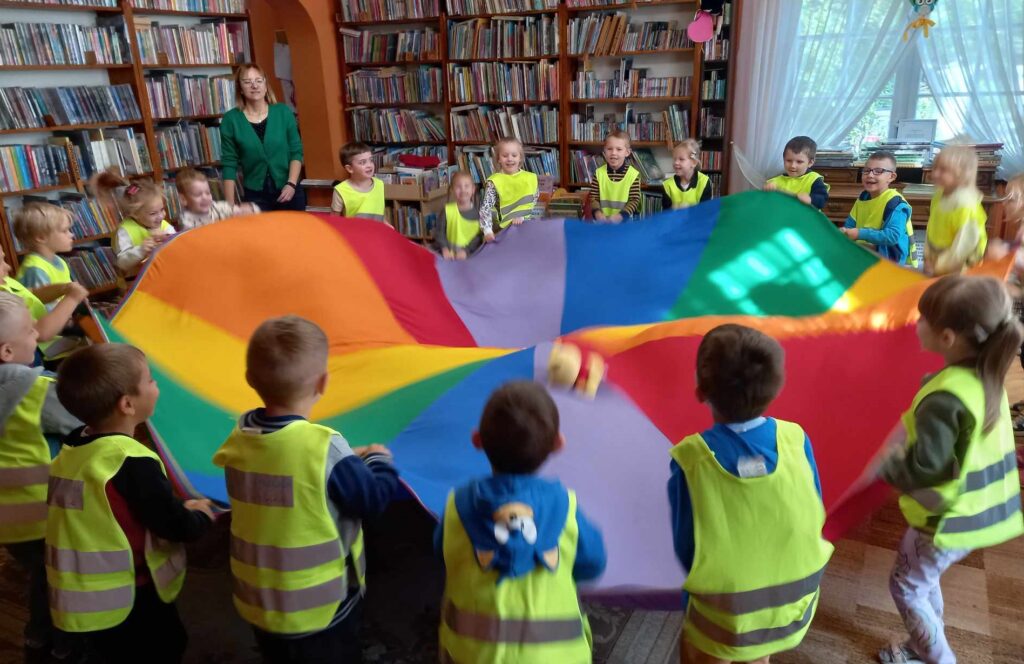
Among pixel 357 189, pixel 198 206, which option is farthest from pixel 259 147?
pixel 198 206

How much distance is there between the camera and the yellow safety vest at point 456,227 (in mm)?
3431

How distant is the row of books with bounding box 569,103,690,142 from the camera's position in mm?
4891

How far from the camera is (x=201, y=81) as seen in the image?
16.0ft

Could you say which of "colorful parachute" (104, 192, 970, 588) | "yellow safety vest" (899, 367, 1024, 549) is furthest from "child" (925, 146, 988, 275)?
"yellow safety vest" (899, 367, 1024, 549)

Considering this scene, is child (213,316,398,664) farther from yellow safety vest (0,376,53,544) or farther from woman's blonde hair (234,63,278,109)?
woman's blonde hair (234,63,278,109)

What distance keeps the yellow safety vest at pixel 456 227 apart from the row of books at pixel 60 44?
2.50 m

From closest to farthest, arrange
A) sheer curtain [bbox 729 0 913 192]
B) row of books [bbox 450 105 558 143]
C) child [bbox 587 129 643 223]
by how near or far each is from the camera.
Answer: child [bbox 587 129 643 223] < sheer curtain [bbox 729 0 913 192] < row of books [bbox 450 105 558 143]

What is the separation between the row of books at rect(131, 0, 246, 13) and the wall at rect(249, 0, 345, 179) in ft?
0.98

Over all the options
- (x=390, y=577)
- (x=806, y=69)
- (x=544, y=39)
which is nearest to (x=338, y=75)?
(x=544, y=39)

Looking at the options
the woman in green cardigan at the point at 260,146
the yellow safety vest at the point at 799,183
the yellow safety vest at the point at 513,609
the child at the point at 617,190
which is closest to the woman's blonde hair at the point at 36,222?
the woman in green cardigan at the point at 260,146

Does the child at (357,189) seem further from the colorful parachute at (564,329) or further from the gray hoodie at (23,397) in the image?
the gray hoodie at (23,397)

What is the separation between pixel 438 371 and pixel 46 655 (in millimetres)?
1222

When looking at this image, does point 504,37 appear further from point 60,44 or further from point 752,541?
point 752,541

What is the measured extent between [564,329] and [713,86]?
9.03ft
